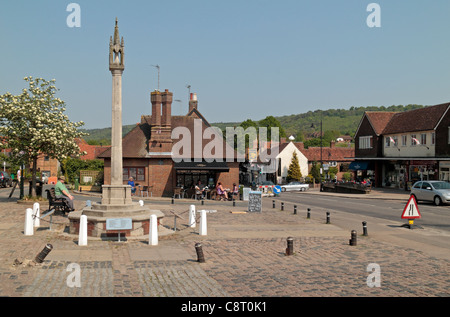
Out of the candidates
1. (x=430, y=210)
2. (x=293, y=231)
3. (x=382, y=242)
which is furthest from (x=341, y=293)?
(x=430, y=210)

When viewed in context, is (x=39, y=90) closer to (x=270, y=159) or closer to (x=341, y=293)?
(x=341, y=293)

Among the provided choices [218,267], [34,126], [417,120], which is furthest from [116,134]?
[417,120]

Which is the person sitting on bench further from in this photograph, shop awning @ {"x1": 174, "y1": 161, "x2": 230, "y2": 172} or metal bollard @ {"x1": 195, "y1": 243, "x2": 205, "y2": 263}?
shop awning @ {"x1": 174, "y1": 161, "x2": 230, "y2": 172}

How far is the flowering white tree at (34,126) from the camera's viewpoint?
25.4 m

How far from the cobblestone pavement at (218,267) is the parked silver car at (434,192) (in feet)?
52.6

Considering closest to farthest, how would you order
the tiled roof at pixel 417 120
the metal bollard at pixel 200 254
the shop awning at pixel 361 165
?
the metal bollard at pixel 200 254, the tiled roof at pixel 417 120, the shop awning at pixel 361 165

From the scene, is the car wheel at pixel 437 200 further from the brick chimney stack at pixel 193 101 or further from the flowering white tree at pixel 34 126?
the brick chimney stack at pixel 193 101

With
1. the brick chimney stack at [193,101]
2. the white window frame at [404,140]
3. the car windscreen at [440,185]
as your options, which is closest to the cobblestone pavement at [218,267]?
the car windscreen at [440,185]

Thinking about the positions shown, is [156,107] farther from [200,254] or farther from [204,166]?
[200,254]

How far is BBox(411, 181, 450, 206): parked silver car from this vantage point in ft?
99.9

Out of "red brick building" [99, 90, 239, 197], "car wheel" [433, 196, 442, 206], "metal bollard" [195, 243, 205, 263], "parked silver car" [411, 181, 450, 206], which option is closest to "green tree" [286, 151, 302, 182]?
"red brick building" [99, 90, 239, 197]

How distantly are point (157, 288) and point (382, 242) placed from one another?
9.17 metres

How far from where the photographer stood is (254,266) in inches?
453

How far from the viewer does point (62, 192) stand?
63.5 ft
